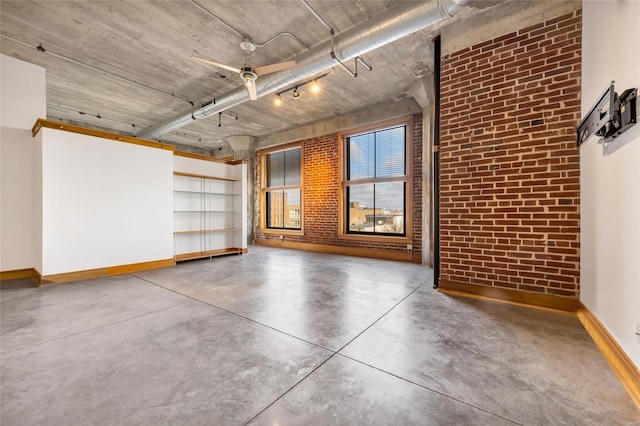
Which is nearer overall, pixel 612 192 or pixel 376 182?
pixel 612 192

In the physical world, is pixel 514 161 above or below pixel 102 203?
above

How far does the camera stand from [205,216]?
247 inches

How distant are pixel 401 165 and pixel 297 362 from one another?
512 centimetres

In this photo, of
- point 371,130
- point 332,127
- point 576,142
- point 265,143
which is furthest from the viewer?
point 265,143

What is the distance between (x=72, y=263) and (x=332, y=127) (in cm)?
613

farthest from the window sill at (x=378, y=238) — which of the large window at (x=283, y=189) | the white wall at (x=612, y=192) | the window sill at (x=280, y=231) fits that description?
the white wall at (x=612, y=192)

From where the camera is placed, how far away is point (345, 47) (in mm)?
3453

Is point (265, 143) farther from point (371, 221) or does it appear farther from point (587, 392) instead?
point (587, 392)

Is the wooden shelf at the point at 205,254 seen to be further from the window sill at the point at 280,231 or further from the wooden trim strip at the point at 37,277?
the wooden trim strip at the point at 37,277

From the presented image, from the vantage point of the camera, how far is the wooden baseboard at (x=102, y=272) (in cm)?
388

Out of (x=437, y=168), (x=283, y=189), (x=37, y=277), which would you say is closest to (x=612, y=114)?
(x=437, y=168)

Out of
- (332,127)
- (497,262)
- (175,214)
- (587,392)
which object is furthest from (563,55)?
(175,214)

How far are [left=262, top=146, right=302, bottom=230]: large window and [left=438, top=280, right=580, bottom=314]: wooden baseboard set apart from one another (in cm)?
517

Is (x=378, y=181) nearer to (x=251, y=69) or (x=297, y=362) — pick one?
(x=251, y=69)
